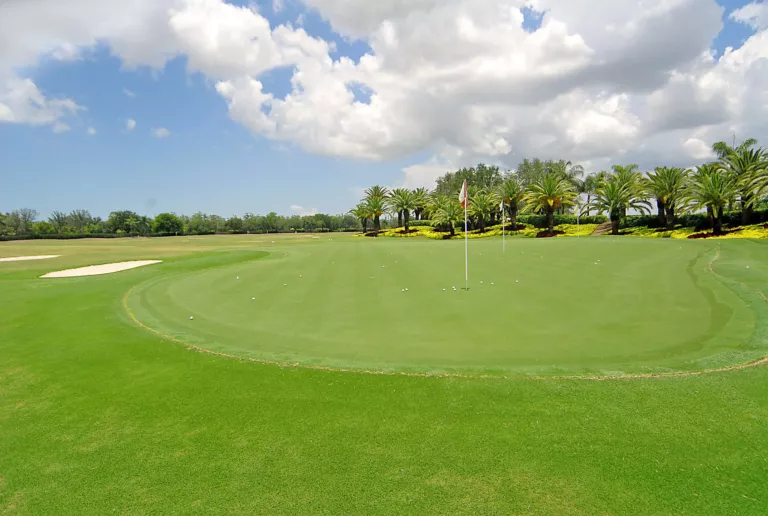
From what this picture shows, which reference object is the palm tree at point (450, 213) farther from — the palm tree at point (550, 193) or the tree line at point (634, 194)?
the palm tree at point (550, 193)

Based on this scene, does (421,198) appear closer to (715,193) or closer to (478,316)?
(715,193)

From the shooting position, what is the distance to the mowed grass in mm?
5445

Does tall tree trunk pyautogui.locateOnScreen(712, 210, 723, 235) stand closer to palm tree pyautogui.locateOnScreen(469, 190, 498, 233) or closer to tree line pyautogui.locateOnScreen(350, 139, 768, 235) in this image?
tree line pyautogui.locateOnScreen(350, 139, 768, 235)

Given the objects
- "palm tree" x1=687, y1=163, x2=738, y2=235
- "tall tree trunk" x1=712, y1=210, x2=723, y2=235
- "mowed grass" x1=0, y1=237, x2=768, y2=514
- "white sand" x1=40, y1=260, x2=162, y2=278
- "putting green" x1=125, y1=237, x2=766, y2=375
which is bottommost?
"mowed grass" x1=0, y1=237, x2=768, y2=514

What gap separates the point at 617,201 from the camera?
5612cm

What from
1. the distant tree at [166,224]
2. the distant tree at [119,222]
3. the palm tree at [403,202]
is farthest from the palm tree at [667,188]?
the distant tree at [119,222]

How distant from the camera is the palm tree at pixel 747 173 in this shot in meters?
40.6

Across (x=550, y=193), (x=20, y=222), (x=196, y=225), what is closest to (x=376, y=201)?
(x=550, y=193)

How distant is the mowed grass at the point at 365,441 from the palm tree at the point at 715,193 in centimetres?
4113

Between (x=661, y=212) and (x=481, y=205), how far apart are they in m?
27.4

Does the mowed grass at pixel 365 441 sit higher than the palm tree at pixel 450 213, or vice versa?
the palm tree at pixel 450 213

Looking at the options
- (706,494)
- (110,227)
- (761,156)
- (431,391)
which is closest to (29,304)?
(431,391)

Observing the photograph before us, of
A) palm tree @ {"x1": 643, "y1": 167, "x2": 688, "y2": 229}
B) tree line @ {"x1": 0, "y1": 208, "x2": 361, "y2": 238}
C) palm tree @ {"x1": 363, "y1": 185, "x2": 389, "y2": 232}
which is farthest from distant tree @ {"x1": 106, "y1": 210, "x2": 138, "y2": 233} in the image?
palm tree @ {"x1": 643, "y1": 167, "x2": 688, "y2": 229}

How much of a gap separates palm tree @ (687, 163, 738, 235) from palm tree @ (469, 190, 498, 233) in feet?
105
